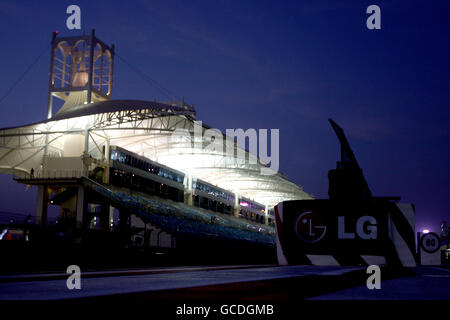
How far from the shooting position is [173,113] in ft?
159

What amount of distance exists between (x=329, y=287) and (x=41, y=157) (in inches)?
2144

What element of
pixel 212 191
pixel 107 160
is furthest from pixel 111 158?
pixel 212 191

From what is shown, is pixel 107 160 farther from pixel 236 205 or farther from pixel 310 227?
pixel 236 205

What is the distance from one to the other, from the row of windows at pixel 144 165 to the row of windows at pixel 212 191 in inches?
192

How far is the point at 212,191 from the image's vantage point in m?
84.2

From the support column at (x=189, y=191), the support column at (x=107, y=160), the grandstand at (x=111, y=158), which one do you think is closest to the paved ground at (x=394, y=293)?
the grandstand at (x=111, y=158)

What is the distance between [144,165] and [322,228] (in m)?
43.2

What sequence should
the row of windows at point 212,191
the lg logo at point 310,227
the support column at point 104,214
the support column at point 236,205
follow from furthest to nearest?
the support column at point 236,205, the row of windows at point 212,191, the support column at point 104,214, the lg logo at point 310,227

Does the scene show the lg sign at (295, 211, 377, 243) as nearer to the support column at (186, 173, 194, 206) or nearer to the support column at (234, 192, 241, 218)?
the support column at (186, 173, 194, 206)

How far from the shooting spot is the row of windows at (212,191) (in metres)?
77.8

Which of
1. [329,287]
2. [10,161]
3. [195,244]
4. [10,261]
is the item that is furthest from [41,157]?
[329,287]

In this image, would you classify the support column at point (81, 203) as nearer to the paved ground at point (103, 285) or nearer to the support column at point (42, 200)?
the support column at point (42, 200)

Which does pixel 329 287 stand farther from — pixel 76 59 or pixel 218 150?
pixel 76 59
